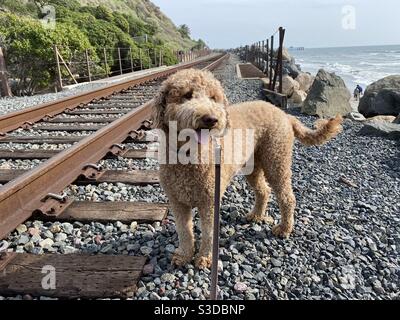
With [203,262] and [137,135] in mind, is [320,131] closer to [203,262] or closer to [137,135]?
[203,262]

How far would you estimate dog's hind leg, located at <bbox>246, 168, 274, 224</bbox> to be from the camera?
3747 mm

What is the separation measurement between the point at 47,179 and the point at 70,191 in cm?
30

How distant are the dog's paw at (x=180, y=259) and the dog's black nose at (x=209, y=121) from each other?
3.75ft

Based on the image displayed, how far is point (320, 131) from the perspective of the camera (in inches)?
147

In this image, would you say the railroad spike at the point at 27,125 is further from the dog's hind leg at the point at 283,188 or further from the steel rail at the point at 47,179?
the dog's hind leg at the point at 283,188

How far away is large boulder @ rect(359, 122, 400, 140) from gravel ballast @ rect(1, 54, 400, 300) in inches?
88.9

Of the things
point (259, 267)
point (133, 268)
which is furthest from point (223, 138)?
point (133, 268)

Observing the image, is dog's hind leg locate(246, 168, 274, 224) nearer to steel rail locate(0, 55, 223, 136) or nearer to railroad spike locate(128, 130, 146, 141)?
railroad spike locate(128, 130, 146, 141)

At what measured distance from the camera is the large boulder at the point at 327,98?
9.08 metres

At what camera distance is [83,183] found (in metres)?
4.29

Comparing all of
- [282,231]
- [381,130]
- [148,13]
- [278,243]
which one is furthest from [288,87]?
[148,13]

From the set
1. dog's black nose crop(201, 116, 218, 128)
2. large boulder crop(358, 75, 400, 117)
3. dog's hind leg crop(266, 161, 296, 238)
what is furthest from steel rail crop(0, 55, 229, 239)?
large boulder crop(358, 75, 400, 117)
